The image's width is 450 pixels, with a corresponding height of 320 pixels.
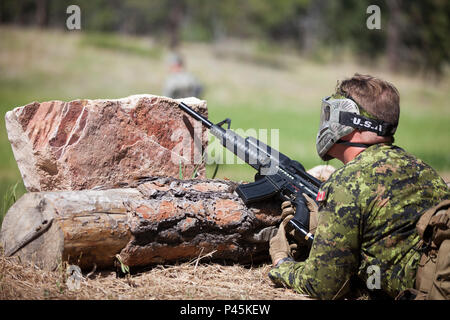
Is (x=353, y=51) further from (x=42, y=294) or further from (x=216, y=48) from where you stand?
(x=42, y=294)

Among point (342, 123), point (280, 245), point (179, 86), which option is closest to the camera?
point (342, 123)

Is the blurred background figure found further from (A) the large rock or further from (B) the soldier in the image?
(B) the soldier

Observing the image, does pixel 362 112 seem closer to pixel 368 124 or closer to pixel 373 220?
pixel 368 124

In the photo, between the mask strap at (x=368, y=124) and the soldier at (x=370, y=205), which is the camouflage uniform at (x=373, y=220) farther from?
the mask strap at (x=368, y=124)

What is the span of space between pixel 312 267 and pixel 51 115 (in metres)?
3.12

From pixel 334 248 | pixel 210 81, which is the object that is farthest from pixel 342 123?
pixel 210 81

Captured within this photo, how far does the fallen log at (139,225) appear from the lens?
4367 mm

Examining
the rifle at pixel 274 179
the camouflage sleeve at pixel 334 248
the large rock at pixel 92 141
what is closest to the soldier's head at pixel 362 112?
the camouflage sleeve at pixel 334 248

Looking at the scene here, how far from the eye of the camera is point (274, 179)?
5.22 meters

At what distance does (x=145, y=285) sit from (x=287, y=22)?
54.1m

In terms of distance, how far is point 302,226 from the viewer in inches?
191

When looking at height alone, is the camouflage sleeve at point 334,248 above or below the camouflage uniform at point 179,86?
below

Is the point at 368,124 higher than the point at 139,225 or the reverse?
higher

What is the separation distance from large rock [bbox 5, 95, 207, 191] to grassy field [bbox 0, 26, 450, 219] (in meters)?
15.9
